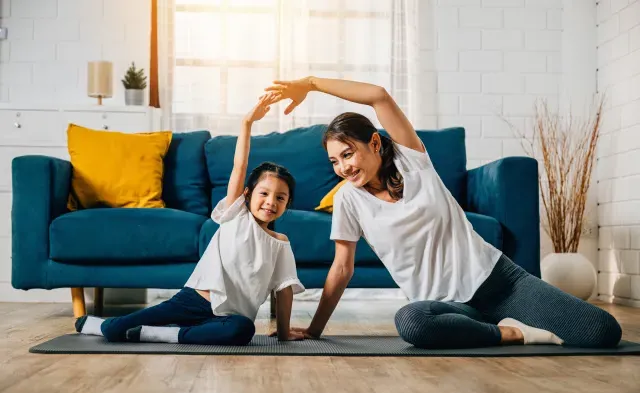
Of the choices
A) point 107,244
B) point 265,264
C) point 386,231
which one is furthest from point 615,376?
point 107,244

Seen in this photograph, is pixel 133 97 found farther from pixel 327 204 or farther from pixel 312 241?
pixel 312 241

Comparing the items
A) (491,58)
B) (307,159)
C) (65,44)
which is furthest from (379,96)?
(65,44)

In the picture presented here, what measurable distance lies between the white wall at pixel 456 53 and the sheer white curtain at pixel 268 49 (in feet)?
0.47

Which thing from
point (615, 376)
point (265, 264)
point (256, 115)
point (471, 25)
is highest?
point (471, 25)

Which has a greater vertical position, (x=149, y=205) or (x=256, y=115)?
(x=256, y=115)

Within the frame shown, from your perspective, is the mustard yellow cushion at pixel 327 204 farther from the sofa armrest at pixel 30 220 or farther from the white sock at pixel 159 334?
the white sock at pixel 159 334

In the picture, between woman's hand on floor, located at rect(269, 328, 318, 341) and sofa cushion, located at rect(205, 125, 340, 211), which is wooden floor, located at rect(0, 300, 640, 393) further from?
sofa cushion, located at rect(205, 125, 340, 211)

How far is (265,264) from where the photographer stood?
229cm

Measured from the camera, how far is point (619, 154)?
14.3ft

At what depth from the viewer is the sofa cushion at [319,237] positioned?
3.03 m

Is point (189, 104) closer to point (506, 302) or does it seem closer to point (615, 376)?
point (506, 302)

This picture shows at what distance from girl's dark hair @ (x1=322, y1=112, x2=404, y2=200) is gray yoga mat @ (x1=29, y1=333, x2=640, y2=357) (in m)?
0.44

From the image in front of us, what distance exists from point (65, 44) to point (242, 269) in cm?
303

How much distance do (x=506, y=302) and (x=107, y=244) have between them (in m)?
1.62
